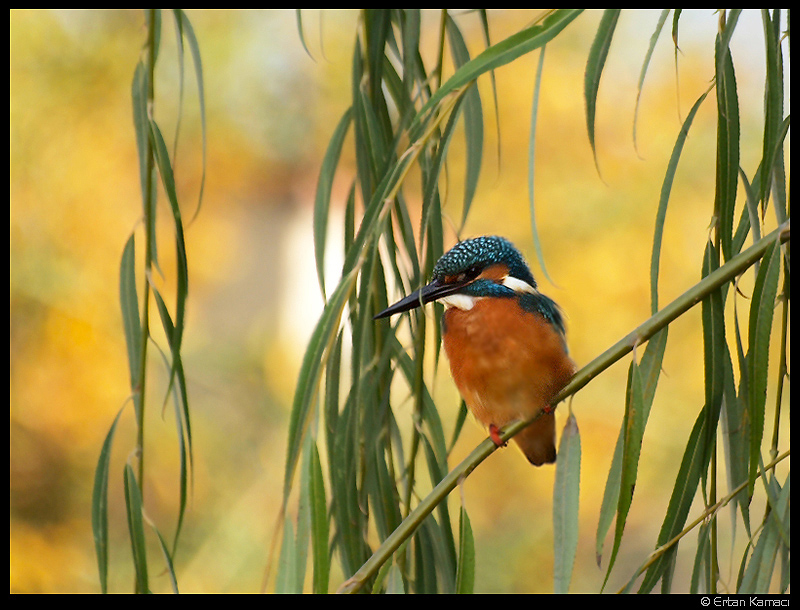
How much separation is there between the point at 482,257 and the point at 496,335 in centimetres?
9

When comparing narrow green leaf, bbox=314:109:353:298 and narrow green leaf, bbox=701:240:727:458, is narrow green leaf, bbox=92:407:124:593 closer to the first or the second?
narrow green leaf, bbox=314:109:353:298

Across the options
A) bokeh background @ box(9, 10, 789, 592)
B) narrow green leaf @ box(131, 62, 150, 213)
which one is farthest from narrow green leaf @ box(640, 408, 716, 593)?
bokeh background @ box(9, 10, 789, 592)

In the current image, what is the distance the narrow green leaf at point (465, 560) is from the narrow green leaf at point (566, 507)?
0.08 metres

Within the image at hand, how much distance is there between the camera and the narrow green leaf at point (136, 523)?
2.36 ft

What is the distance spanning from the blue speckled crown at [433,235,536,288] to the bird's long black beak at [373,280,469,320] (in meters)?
0.01

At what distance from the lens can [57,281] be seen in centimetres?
261

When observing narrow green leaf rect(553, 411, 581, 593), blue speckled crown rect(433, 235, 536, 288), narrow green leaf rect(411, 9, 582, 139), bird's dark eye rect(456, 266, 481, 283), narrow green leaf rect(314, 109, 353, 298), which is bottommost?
narrow green leaf rect(553, 411, 581, 593)

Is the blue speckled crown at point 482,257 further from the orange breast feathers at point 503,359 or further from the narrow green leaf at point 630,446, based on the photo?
the narrow green leaf at point 630,446

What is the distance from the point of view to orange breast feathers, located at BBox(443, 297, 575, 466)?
0.79m

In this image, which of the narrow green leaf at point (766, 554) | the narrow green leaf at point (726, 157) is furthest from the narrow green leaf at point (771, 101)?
the narrow green leaf at point (766, 554)

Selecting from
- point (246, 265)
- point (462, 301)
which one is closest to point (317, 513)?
point (462, 301)

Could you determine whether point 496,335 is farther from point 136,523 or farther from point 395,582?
point 136,523

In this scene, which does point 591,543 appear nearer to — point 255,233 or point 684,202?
point 684,202

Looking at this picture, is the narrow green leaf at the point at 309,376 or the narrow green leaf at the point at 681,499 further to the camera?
the narrow green leaf at the point at 681,499
